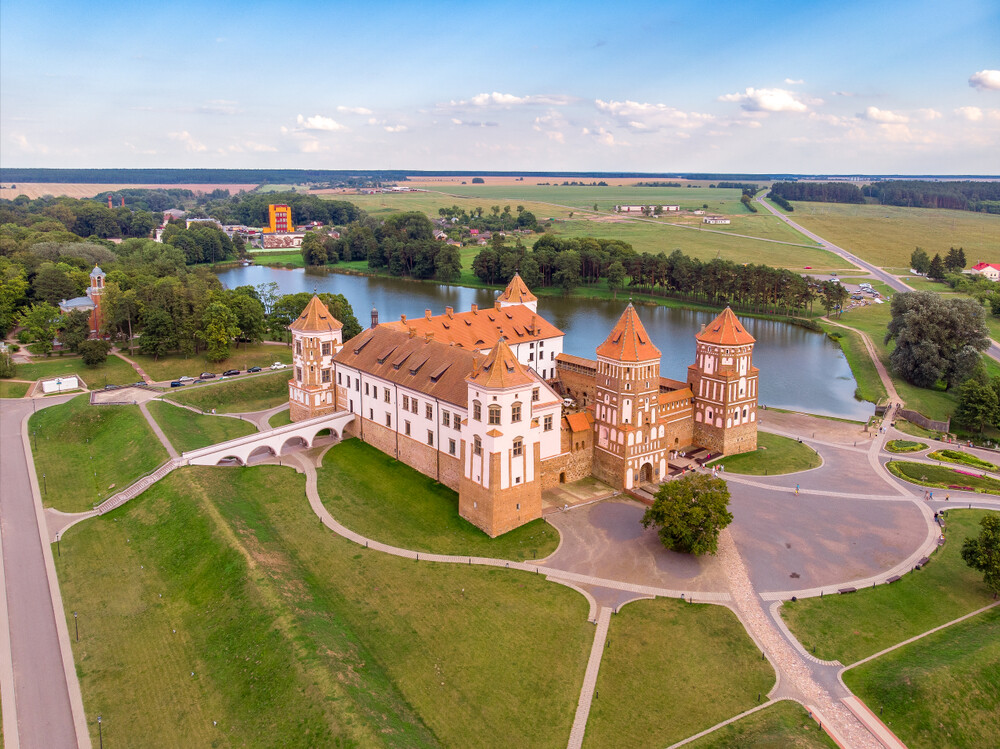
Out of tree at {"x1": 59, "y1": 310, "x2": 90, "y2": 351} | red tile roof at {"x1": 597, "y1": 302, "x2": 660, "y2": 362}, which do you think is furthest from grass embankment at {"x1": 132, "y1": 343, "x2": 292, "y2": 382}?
red tile roof at {"x1": 597, "y1": 302, "x2": 660, "y2": 362}

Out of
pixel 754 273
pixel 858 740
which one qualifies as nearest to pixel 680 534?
pixel 858 740

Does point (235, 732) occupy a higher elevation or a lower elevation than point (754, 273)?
lower

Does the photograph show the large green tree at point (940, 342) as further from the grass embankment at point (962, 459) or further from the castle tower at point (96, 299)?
the castle tower at point (96, 299)

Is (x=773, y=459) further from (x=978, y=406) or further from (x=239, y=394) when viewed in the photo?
(x=239, y=394)

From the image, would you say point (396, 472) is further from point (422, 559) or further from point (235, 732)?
point (235, 732)

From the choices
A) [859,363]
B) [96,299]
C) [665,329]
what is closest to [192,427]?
[96,299]

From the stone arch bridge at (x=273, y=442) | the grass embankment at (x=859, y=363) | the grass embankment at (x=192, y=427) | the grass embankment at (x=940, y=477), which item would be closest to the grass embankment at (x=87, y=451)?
the grass embankment at (x=192, y=427)

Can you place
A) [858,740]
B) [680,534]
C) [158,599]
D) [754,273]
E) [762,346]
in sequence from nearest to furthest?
[858,740]
[158,599]
[680,534]
[762,346]
[754,273]

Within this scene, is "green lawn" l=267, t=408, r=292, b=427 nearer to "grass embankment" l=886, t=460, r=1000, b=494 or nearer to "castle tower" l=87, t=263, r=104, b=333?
"castle tower" l=87, t=263, r=104, b=333
